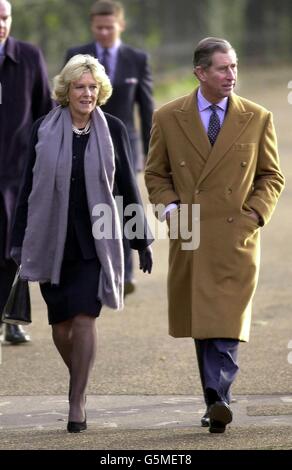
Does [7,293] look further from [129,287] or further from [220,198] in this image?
[220,198]

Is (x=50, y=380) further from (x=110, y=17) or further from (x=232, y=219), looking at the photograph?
(x=110, y=17)

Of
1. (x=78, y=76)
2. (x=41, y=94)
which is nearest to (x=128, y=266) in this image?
(x=41, y=94)

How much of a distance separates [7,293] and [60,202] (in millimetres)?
2161

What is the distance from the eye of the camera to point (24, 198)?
7.24 meters

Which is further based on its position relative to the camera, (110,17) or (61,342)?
(110,17)

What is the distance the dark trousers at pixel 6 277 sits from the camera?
9133 millimetres

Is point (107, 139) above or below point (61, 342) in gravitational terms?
above

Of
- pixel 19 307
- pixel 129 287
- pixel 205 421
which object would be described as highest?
pixel 19 307

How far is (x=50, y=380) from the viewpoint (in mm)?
8281

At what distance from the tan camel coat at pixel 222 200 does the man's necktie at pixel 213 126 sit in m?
0.05

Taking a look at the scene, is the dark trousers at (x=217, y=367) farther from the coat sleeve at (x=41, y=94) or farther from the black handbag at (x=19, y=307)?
the coat sleeve at (x=41, y=94)

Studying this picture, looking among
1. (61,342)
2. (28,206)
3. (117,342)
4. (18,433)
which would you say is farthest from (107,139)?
(117,342)
